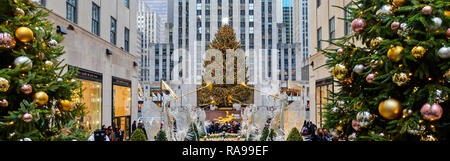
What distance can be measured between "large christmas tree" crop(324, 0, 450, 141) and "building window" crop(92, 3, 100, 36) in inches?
541

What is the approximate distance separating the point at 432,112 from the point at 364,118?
75 centimetres

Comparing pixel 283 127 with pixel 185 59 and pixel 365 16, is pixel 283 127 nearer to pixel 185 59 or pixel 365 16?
pixel 365 16

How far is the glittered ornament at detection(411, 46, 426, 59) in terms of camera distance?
324 cm

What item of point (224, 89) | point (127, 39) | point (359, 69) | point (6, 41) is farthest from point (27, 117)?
point (224, 89)

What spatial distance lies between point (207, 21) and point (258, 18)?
11474mm

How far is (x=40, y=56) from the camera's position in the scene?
4.38m

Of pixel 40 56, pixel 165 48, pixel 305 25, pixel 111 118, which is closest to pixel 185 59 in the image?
pixel 165 48

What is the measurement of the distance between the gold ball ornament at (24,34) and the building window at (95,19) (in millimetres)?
11618

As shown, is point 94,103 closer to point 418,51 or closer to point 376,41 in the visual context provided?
point 376,41

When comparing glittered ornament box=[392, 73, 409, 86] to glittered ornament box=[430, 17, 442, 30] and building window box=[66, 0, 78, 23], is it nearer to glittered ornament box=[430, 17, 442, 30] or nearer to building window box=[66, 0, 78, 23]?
glittered ornament box=[430, 17, 442, 30]

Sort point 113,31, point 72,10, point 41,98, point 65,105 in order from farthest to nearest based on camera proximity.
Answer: point 113,31
point 72,10
point 65,105
point 41,98

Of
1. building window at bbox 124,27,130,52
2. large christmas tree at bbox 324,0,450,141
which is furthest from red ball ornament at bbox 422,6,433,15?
building window at bbox 124,27,130,52

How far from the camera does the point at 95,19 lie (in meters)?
15.1

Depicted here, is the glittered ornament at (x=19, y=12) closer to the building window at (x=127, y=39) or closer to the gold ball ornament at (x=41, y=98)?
the gold ball ornament at (x=41, y=98)
